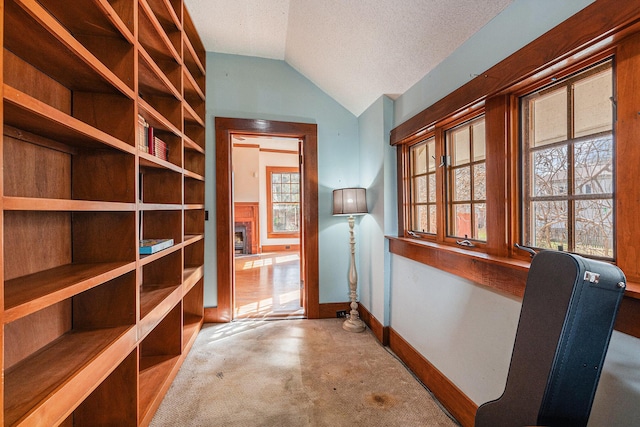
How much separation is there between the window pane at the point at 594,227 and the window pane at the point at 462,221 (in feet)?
2.07

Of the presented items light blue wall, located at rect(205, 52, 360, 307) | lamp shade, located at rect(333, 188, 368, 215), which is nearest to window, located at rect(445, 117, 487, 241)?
lamp shade, located at rect(333, 188, 368, 215)

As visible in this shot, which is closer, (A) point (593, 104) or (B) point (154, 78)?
(A) point (593, 104)

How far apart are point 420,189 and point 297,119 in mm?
1587

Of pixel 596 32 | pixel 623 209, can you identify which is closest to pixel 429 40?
pixel 596 32

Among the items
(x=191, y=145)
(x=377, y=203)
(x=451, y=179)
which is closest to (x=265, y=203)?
(x=191, y=145)

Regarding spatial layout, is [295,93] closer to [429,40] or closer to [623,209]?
[429,40]

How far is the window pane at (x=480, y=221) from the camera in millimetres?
1623

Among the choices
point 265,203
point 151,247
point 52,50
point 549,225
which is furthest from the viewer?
point 265,203

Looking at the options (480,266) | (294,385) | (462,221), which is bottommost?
(294,385)

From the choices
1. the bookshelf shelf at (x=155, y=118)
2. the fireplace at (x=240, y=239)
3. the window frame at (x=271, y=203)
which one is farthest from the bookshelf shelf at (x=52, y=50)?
the window frame at (x=271, y=203)

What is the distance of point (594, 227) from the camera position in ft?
3.53

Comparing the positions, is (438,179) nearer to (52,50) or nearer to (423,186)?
(423,186)

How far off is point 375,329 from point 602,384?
182cm

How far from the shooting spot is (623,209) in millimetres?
944
